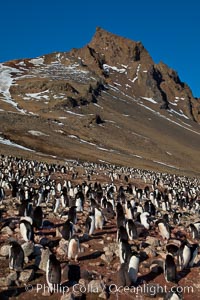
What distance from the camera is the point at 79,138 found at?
79.8 m

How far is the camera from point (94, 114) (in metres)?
106

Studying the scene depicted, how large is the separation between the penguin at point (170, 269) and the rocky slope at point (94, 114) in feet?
136

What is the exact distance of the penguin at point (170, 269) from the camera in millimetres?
10180

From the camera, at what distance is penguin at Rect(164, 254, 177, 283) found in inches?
401

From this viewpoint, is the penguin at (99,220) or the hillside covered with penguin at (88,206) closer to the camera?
the hillside covered with penguin at (88,206)

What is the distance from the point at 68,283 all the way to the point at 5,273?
156 cm

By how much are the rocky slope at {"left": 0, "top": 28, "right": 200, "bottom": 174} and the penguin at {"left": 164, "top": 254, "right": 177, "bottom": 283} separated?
136ft

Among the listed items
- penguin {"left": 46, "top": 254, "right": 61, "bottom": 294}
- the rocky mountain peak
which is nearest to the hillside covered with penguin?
penguin {"left": 46, "top": 254, "right": 61, "bottom": 294}

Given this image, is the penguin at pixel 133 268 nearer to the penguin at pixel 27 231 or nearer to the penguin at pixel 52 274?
the penguin at pixel 52 274

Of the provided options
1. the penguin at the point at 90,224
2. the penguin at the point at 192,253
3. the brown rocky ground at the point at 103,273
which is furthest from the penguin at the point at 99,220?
the penguin at the point at 192,253

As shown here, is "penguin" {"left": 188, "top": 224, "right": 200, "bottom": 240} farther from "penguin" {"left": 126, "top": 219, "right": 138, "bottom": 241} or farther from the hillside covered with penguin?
"penguin" {"left": 126, "top": 219, "right": 138, "bottom": 241}

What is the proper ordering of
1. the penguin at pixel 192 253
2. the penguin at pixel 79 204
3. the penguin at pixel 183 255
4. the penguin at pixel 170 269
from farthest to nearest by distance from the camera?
the penguin at pixel 79 204 < the penguin at pixel 192 253 < the penguin at pixel 183 255 < the penguin at pixel 170 269

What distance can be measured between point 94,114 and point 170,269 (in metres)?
96.5

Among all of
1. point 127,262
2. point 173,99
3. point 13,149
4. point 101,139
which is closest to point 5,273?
point 127,262
